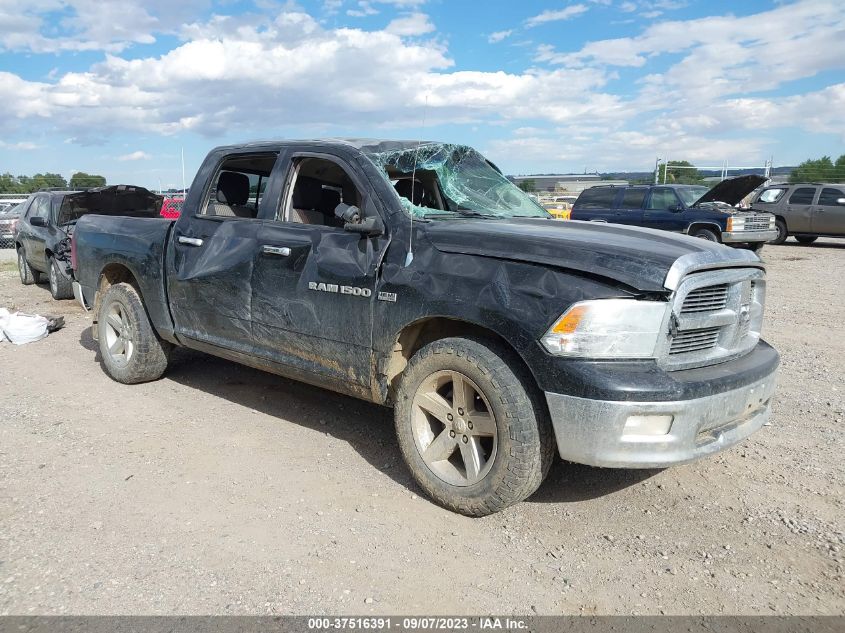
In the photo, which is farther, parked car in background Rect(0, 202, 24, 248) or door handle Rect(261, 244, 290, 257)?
parked car in background Rect(0, 202, 24, 248)

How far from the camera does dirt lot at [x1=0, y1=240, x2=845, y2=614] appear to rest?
289 centimetres

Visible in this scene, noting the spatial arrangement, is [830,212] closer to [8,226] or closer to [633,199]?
[633,199]

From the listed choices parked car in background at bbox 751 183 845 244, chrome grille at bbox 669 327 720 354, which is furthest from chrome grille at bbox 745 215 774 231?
chrome grille at bbox 669 327 720 354

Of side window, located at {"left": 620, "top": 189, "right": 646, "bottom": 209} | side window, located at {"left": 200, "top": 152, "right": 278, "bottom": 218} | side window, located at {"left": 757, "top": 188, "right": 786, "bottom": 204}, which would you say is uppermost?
side window, located at {"left": 200, "top": 152, "right": 278, "bottom": 218}

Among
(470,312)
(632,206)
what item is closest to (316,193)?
(470,312)

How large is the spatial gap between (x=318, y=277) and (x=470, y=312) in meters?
1.14

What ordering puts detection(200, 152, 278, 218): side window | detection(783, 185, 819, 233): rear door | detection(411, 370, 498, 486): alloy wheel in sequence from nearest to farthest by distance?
detection(411, 370, 498, 486): alloy wheel
detection(200, 152, 278, 218): side window
detection(783, 185, 819, 233): rear door

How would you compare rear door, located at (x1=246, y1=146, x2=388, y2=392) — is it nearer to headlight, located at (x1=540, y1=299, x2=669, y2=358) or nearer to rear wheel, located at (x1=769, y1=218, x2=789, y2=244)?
headlight, located at (x1=540, y1=299, x2=669, y2=358)

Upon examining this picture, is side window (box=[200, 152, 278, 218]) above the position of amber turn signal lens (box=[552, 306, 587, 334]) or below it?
above

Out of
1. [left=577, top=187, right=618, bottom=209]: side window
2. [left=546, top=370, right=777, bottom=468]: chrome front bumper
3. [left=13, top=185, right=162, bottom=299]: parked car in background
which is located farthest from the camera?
[left=577, top=187, right=618, bottom=209]: side window

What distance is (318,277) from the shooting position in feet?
13.5

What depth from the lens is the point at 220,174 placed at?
17.2 ft

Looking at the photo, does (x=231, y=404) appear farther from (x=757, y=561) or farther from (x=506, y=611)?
(x=757, y=561)

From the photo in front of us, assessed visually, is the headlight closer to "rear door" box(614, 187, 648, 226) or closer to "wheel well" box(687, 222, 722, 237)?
"wheel well" box(687, 222, 722, 237)
